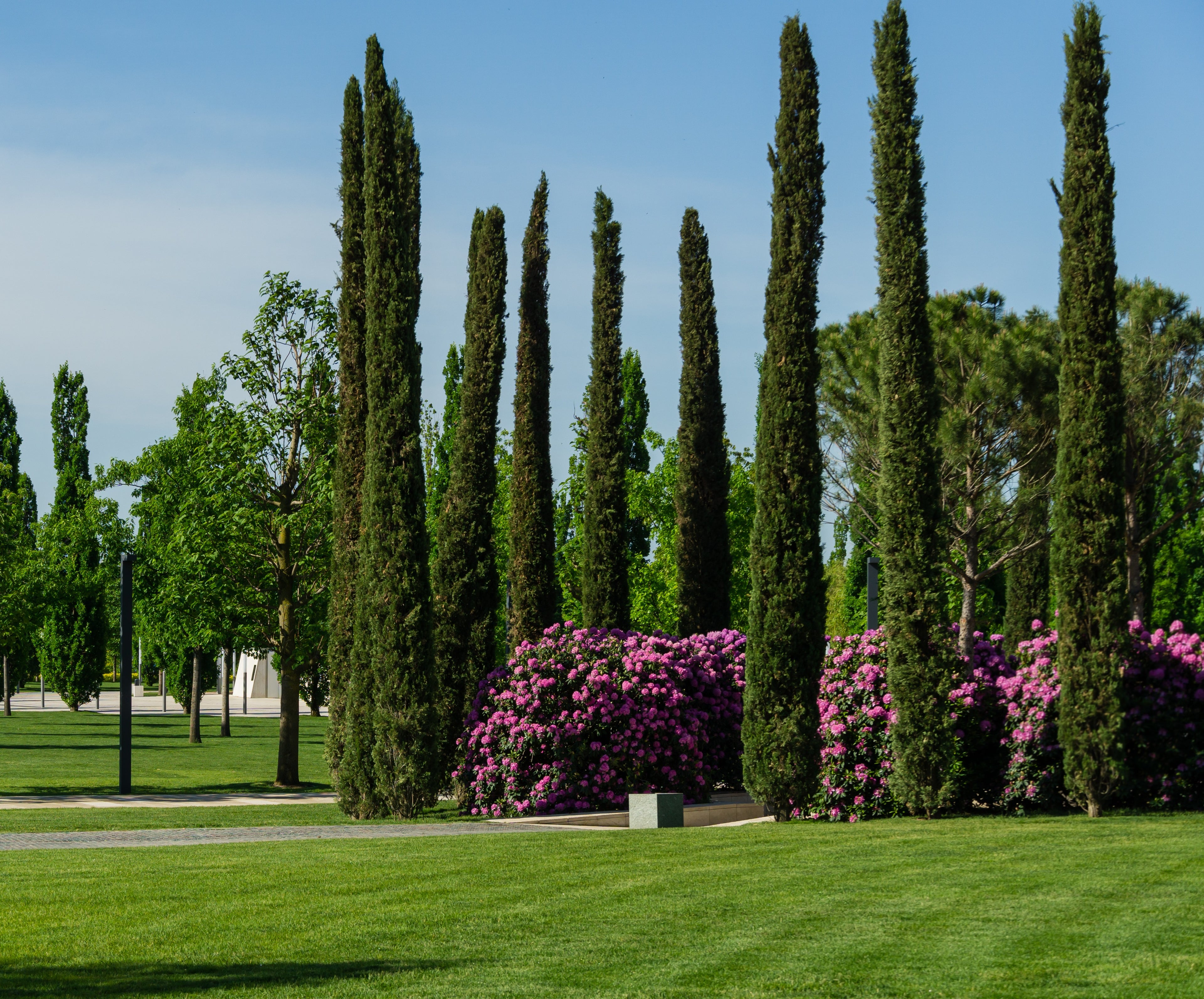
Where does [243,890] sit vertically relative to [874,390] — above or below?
below

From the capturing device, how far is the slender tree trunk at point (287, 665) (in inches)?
981

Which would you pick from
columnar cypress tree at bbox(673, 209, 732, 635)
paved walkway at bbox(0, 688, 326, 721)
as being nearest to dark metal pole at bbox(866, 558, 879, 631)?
columnar cypress tree at bbox(673, 209, 732, 635)

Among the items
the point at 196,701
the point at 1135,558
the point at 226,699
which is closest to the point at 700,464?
the point at 1135,558

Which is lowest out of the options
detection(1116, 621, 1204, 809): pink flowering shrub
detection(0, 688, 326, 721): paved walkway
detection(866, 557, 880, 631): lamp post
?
detection(0, 688, 326, 721): paved walkway

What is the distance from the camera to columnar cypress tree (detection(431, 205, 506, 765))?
19.6m

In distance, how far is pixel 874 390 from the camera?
26062 mm

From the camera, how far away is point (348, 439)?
19297 mm

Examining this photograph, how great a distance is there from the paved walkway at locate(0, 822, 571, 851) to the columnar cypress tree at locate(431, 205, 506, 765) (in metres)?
3.80

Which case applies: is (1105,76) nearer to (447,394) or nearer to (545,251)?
(545,251)

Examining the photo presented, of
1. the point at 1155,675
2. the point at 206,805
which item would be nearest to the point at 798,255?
the point at 1155,675

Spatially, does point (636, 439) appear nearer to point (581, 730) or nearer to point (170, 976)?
point (581, 730)

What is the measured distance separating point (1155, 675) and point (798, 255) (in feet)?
21.7

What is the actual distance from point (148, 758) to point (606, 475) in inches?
637

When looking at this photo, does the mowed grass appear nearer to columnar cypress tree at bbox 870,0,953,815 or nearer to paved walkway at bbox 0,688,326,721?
paved walkway at bbox 0,688,326,721
